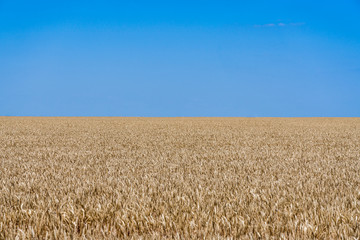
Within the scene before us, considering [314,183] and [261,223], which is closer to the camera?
[261,223]

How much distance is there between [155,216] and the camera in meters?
3.55

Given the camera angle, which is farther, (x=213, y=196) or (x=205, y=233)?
(x=213, y=196)

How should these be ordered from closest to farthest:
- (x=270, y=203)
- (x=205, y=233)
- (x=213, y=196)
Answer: (x=205, y=233) → (x=270, y=203) → (x=213, y=196)

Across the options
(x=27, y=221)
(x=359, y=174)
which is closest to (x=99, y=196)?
(x=27, y=221)

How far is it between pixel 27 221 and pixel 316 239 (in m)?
2.72

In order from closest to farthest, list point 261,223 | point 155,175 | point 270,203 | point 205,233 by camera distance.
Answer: point 205,233, point 261,223, point 270,203, point 155,175

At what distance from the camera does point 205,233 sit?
9.57 feet

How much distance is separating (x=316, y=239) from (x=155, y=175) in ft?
10.9

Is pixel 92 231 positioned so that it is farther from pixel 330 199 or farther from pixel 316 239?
pixel 330 199

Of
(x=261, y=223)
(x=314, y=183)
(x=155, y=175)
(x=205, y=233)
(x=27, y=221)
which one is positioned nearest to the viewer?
(x=205, y=233)

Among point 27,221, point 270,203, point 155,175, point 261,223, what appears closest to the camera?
point 261,223

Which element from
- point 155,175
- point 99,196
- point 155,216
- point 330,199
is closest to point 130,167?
point 155,175

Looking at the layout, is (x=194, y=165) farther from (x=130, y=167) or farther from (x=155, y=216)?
(x=155, y=216)

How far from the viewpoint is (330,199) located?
13.7ft
